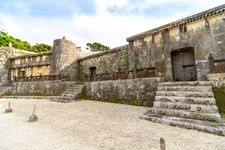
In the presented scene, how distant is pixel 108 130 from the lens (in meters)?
5.23

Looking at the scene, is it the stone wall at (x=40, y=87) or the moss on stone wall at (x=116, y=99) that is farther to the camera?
the stone wall at (x=40, y=87)

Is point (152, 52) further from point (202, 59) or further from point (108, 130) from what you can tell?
point (108, 130)

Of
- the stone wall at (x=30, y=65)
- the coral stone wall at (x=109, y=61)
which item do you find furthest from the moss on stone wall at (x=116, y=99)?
the stone wall at (x=30, y=65)

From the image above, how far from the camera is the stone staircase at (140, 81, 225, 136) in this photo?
5.07m

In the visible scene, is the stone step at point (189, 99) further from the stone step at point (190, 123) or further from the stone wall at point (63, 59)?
the stone wall at point (63, 59)

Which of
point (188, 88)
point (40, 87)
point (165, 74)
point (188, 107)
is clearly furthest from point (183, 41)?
point (40, 87)

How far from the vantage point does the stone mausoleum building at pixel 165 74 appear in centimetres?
602

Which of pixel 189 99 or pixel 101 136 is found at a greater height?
pixel 189 99

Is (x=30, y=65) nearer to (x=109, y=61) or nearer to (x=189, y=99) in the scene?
(x=109, y=61)

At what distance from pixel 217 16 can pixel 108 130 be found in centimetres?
775

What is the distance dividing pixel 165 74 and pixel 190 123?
5.24 metres

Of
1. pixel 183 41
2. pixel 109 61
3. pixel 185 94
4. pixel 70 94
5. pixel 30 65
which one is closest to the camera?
pixel 185 94

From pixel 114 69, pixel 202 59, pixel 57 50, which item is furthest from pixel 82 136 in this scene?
pixel 57 50

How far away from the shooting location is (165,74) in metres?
10.1
